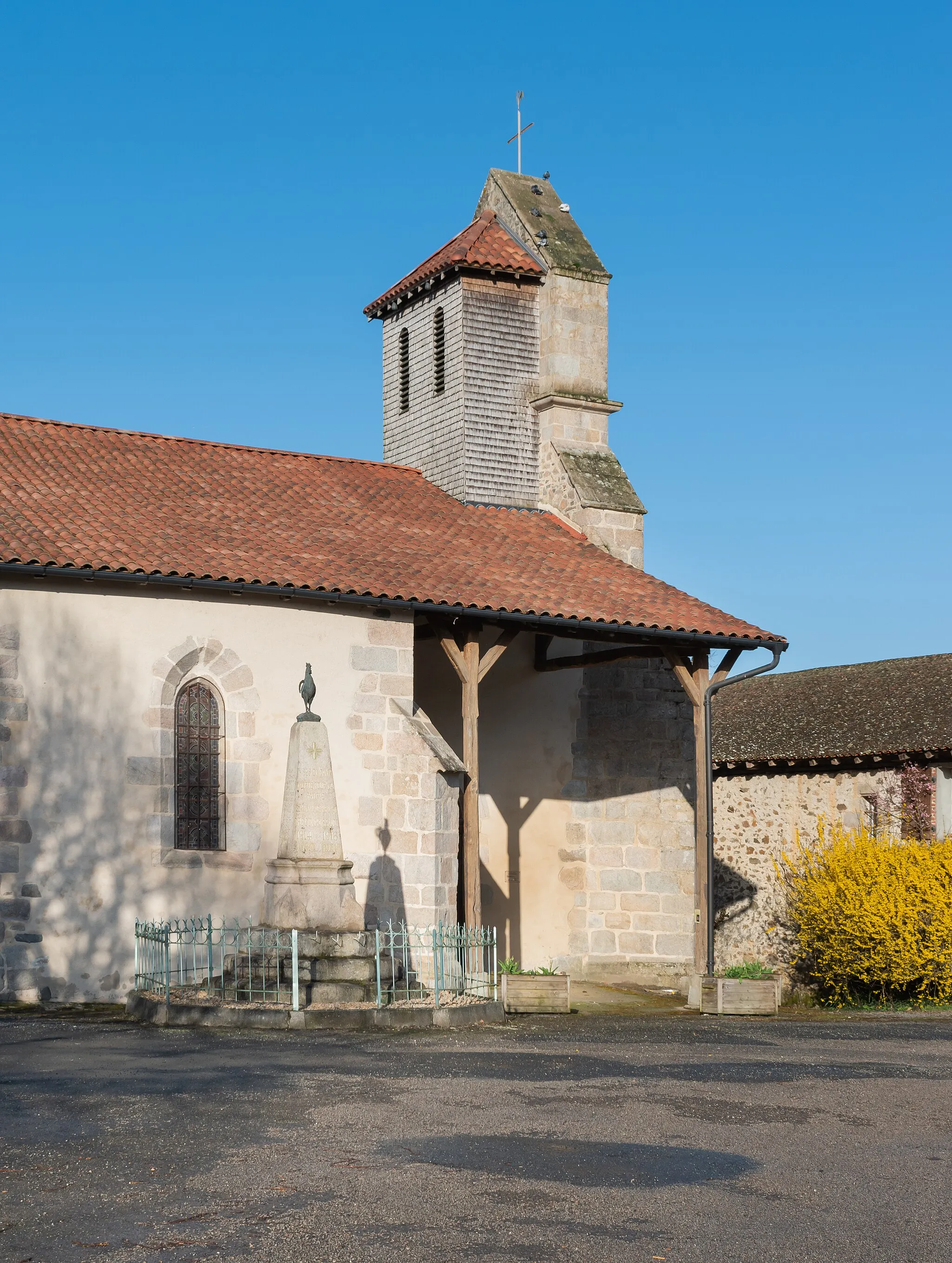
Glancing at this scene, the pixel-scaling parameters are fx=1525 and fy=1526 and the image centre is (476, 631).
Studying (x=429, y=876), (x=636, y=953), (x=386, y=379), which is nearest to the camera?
(x=429, y=876)

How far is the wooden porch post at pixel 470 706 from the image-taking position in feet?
51.2

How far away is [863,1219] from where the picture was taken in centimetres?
593

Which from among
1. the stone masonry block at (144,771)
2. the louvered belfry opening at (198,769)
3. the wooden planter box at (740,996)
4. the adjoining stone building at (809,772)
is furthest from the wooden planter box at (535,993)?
the adjoining stone building at (809,772)

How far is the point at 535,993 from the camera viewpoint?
13945mm

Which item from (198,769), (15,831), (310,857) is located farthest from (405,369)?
(310,857)

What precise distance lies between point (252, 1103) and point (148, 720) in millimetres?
7149

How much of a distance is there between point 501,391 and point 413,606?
20.8ft

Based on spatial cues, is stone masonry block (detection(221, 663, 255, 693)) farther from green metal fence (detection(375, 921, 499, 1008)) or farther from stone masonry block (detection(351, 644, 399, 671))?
green metal fence (detection(375, 921, 499, 1008))

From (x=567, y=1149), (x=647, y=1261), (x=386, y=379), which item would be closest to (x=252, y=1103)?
(x=567, y=1149)

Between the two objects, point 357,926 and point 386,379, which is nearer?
point 357,926

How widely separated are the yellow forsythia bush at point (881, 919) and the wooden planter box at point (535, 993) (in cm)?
515

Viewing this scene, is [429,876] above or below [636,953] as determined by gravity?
above

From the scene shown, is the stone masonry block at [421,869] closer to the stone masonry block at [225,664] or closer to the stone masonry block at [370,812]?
the stone masonry block at [370,812]

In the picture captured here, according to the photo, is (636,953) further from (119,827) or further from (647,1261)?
(647,1261)
